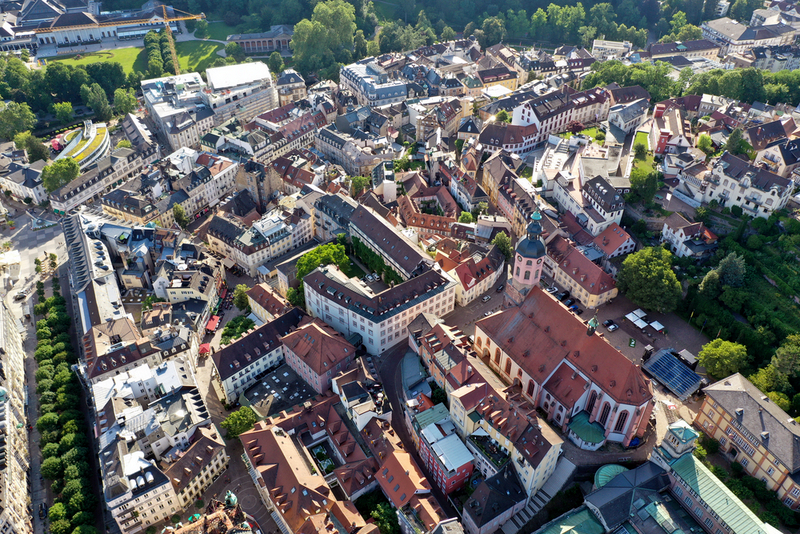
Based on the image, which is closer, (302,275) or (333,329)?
(333,329)

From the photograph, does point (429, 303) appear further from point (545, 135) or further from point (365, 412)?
point (545, 135)

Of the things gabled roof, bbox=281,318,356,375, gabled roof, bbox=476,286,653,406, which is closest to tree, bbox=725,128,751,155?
gabled roof, bbox=476,286,653,406

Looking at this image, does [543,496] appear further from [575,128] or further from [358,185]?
[575,128]

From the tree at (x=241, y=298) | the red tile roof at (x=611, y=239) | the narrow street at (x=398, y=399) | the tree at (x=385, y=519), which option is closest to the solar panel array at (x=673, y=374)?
the red tile roof at (x=611, y=239)

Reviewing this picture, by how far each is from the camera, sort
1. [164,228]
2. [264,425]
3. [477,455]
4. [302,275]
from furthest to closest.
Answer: [164,228] → [302,275] → [264,425] → [477,455]

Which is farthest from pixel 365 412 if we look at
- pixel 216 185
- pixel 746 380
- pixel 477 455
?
pixel 216 185

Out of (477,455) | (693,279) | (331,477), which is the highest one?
(693,279)

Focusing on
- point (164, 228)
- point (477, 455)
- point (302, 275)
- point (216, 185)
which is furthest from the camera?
point (216, 185)

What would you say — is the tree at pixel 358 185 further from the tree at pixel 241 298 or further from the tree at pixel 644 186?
the tree at pixel 644 186
